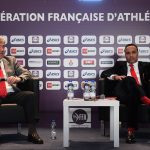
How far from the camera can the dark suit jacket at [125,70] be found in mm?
5273

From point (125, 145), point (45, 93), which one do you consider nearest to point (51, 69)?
point (45, 93)

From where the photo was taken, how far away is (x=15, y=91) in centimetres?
A: 470

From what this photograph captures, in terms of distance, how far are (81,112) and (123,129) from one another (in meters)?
0.72

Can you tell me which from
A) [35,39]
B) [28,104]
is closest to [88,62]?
[35,39]

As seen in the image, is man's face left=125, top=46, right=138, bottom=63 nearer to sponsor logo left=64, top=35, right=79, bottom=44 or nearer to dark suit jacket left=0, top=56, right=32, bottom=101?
sponsor logo left=64, top=35, right=79, bottom=44

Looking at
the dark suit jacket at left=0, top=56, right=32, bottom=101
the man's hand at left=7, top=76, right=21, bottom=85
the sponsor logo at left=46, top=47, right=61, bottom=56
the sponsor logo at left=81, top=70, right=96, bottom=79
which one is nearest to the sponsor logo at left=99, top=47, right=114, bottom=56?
the sponsor logo at left=81, top=70, right=96, bottom=79

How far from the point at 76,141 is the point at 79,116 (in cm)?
121

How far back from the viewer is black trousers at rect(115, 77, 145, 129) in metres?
4.50

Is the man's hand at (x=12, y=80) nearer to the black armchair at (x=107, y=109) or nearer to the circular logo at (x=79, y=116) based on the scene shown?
the black armchair at (x=107, y=109)

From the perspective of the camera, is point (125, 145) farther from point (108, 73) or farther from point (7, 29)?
point (7, 29)

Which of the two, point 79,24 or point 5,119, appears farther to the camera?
point 79,24

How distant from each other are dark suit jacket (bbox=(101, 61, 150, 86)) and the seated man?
3.93 feet

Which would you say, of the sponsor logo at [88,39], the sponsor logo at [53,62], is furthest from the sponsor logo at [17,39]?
the sponsor logo at [88,39]

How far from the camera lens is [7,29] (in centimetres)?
577
